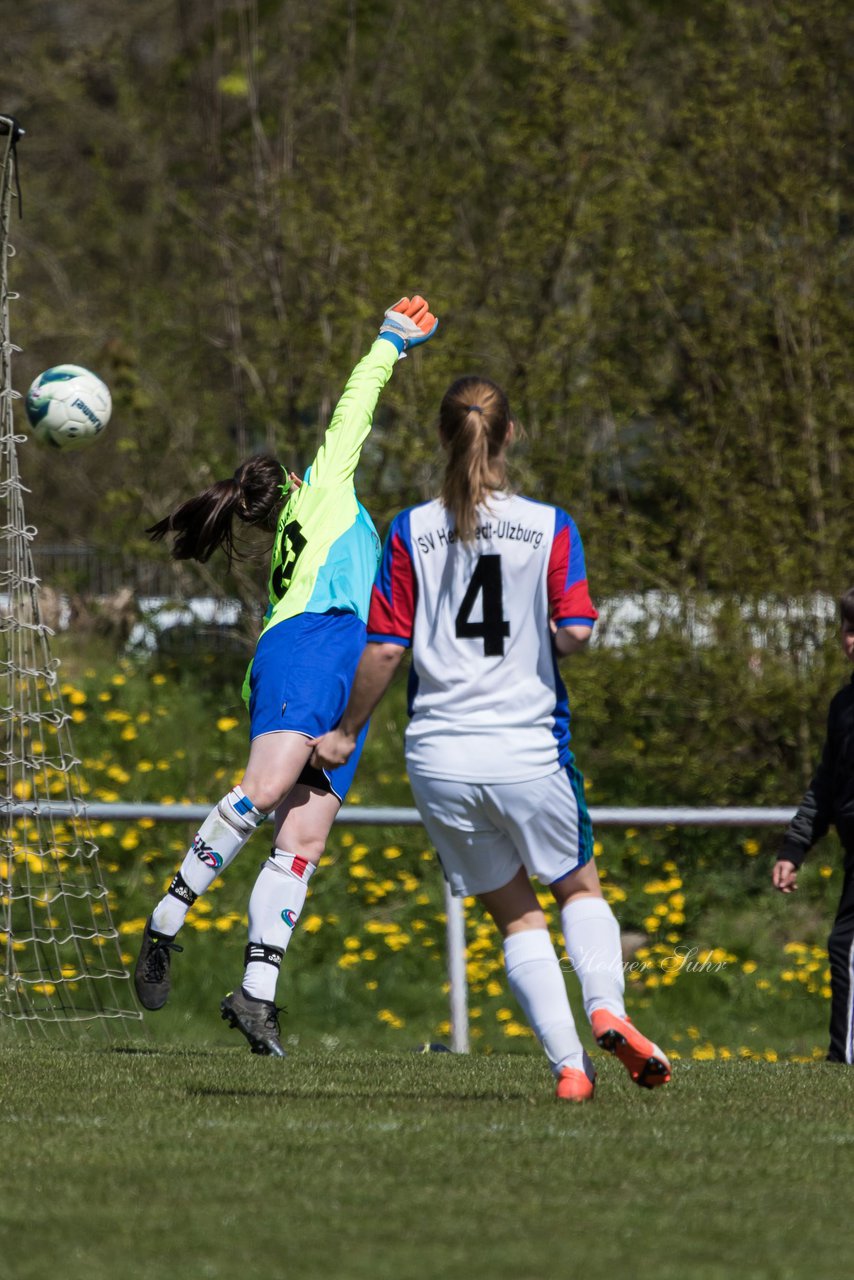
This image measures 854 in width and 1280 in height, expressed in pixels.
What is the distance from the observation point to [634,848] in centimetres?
1223

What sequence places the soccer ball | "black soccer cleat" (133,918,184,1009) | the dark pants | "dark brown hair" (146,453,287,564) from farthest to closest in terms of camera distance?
the soccer ball < the dark pants < "dark brown hair" (146,453,287,564) < "black soccer cleat" (133,918,184,1009)

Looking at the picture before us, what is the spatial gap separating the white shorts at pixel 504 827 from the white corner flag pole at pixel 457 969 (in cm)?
263

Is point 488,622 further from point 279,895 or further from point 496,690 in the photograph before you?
point 279,895

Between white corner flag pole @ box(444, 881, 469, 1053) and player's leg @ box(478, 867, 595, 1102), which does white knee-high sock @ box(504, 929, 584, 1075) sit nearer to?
player's leg @ box(478, 867, 595, 1102)

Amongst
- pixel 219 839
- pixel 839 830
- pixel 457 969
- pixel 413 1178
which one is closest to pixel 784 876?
pixel 839 830

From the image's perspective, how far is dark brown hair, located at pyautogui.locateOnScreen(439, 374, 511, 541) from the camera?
452 cm

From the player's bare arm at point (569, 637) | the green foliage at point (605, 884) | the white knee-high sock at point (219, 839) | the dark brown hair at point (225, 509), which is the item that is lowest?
the green foliage at point (605, 884)

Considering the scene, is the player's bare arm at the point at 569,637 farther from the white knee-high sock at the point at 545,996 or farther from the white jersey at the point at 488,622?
the white knee-high sock at the point at 545,996

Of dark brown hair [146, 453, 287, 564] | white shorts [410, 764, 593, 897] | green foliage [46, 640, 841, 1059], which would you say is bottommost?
green foliage [46, 640, 841, 1059]

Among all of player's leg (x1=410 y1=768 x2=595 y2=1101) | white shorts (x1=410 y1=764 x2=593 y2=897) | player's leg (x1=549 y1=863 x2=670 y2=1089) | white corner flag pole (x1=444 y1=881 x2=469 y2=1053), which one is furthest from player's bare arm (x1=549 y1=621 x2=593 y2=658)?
white corner flag pole (x1=444 y1=881 x2=469 y2=1053)

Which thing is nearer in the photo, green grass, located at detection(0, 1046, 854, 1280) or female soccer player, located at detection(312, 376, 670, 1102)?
green grass, located at detection(0, 1046, 854, 1280)

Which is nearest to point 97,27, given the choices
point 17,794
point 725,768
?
point 17,794

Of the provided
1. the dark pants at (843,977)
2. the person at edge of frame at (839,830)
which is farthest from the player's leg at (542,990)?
the dark pants at (843,977)

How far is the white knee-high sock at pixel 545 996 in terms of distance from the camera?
4.58 m
